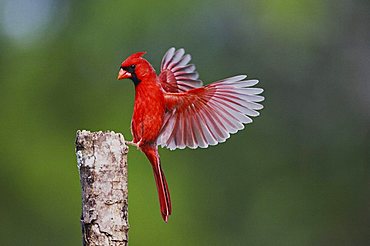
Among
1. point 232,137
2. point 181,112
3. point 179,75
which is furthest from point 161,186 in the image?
point 232,137

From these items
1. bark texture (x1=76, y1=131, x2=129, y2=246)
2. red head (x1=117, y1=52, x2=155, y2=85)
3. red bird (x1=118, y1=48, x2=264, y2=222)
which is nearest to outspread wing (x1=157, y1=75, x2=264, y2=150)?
red bird (x1=118, y1=48, x2=264, y2=222)

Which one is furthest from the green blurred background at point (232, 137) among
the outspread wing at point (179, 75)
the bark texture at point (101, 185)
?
the bark texture at point (101, 185)

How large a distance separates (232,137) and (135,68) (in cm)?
571

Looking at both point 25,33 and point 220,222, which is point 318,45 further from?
point 25,33

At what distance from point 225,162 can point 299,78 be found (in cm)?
102

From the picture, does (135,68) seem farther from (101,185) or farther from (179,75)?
(101,185)

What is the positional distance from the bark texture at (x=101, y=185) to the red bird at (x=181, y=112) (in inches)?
16.0

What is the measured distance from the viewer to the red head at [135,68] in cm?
360

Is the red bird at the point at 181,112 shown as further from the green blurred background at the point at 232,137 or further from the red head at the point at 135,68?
the green blurred background at the point at 232,137

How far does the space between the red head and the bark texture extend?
0.48 meters

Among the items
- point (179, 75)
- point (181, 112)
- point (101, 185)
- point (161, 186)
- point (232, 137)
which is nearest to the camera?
point (101, 185)

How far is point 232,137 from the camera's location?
929 cm

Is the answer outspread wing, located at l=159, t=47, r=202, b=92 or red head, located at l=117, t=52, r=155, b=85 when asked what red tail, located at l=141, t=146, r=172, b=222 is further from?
outspread wing, located at l=159, t=47, r=202, b=92

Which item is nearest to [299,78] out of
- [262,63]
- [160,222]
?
[262,63]
